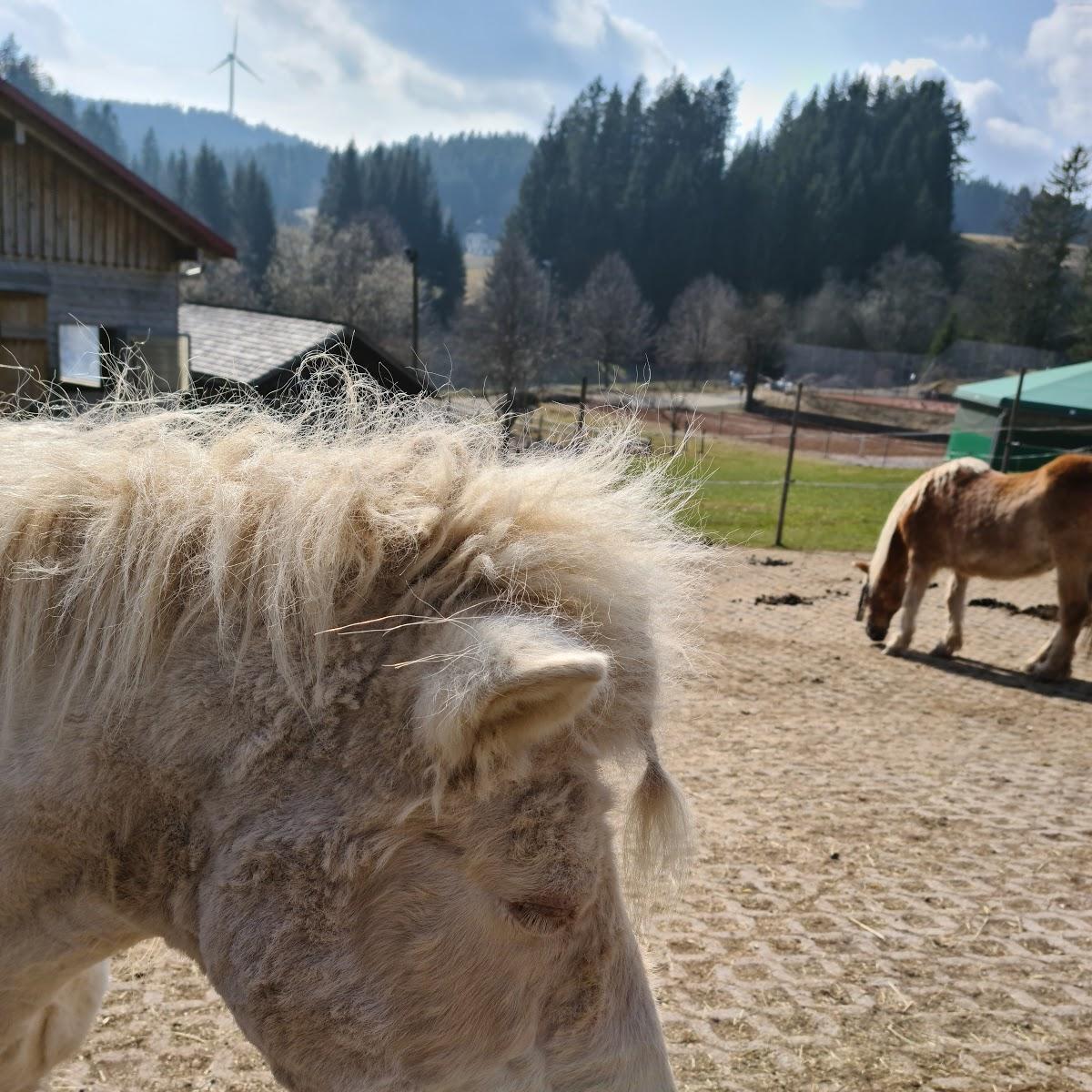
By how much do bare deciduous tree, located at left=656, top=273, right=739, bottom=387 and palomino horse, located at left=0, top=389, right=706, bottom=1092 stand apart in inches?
2171

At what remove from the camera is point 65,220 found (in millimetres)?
10688

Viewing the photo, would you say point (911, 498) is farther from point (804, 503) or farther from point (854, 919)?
point (804, 503)

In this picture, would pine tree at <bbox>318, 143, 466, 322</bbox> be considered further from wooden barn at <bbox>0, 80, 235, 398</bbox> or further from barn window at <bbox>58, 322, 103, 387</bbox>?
wooden barn at <bbox>0, 80, 235, 398</bbox>

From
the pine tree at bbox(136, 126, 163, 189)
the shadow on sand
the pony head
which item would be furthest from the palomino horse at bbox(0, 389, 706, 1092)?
the pine tree at bbox(136, 126, 163, 189)

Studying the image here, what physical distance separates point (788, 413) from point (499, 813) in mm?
50057

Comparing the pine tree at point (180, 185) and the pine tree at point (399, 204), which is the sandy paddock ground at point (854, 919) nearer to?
the pine tree at point (399, 204)

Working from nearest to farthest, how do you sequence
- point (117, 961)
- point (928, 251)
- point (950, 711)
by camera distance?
point (117, 961)
point (950, 711)
point (928, 251)

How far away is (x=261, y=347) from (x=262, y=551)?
13.5m

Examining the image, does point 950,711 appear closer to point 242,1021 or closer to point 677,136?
point 242,1021

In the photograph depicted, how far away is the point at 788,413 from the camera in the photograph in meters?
Result: 48.8

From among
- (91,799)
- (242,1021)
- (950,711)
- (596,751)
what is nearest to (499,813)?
(596,751)

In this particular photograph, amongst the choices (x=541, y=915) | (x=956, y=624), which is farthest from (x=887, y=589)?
(x=541, y=915)

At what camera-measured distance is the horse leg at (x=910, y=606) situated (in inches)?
342

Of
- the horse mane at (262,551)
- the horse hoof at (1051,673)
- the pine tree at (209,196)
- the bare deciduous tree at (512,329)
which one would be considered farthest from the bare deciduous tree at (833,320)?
the horse mane at (262,551)
